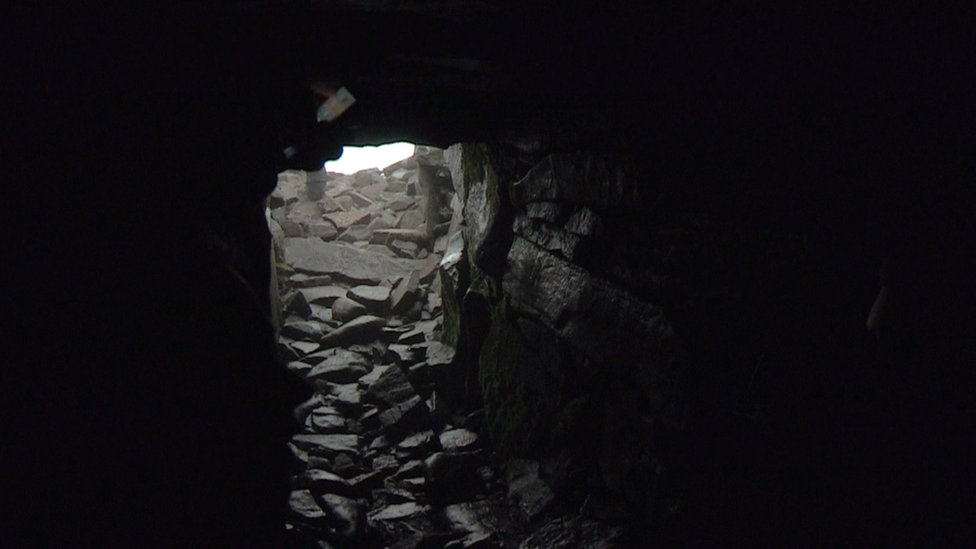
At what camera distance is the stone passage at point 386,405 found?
16.9ft

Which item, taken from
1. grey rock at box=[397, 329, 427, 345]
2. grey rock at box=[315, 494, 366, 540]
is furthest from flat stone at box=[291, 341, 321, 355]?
grey rock at box=[315, 494, 366, 540]

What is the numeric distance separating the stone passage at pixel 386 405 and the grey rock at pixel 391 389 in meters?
0.01

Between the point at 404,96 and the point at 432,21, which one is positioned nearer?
the point at 432,21

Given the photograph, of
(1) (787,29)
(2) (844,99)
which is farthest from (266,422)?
(2) (844,99)

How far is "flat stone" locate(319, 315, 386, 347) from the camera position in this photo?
8.81m

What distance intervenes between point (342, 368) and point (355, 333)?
1034mm

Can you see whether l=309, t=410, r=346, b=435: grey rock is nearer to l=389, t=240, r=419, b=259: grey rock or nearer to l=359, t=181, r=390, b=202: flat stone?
l=389, t=240, r=419, b=259: grey rock

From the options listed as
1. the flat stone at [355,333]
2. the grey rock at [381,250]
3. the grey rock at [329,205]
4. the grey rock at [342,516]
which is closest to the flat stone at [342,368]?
the flat stone at [355,333]

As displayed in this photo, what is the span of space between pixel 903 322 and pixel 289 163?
152 inches

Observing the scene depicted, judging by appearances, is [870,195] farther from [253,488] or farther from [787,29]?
[253,488]

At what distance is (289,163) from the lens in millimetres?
4379

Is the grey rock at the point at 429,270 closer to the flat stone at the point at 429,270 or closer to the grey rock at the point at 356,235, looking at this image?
the flat stone at the point at 429,270

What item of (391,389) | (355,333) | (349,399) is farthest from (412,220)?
(391,389)

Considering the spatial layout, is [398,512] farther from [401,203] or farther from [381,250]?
[401,203]
